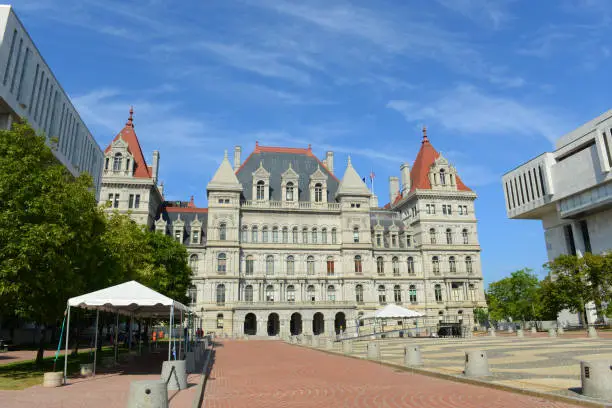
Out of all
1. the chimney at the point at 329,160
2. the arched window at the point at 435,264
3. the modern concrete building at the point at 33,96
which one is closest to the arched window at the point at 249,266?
the chimney at the point at 329,160

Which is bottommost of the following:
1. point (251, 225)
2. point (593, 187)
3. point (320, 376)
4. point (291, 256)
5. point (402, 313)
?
point (320, 376)

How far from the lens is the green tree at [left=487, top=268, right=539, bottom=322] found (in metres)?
73.0

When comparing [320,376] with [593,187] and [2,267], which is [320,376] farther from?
[593,187]

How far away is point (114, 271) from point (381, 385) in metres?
18.8

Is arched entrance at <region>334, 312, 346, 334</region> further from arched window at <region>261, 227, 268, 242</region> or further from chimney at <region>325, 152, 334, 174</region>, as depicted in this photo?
chimney at <region>325, 152, 334, 174</region>

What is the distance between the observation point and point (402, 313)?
42.2 metres

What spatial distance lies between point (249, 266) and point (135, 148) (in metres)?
24.9

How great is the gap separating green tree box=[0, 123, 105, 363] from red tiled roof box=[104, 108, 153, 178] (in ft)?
145

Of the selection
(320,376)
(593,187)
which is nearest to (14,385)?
(320,376)

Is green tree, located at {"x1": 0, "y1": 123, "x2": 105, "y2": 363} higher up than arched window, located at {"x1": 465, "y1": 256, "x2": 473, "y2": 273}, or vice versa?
arched window, located at {"x1": 465, "y1": 256, "x2": 473, "y2": 273}

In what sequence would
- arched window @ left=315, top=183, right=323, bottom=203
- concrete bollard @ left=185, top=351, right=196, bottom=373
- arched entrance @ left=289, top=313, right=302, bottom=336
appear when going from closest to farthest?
1. concrete bollard @ left=185, top=351, right=196, bottom=373
2. arched entrance @ left=289, top=313, right=302, bottom=336
3. arched window @ left=315, top=183, right=323, bottom=203

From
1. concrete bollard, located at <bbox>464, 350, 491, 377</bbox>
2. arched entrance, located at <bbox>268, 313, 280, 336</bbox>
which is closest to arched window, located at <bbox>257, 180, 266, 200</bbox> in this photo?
arched entrance, located at <bbox>268, 313, 280, 336</bbox>

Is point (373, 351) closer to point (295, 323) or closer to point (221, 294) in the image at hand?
point (221, 294)

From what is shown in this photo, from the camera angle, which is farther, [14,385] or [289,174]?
[289,174]
